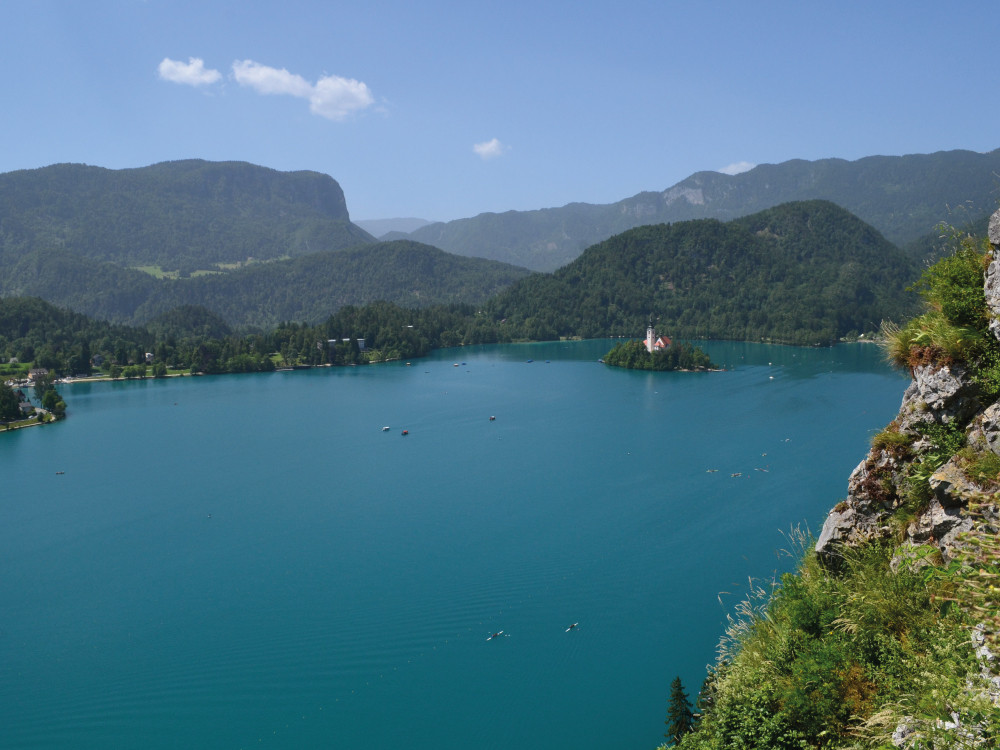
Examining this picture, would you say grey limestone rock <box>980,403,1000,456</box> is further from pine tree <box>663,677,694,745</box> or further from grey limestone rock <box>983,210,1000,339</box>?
pine tree <box>663,677,694,745</box>

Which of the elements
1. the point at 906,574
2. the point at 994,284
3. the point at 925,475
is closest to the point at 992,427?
the point at 925,475

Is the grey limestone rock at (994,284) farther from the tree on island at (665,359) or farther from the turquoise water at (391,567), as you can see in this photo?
the tree on island at (665,359)

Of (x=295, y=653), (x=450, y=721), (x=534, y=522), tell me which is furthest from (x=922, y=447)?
(x=534, y=522)

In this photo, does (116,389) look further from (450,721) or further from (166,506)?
(450,721)

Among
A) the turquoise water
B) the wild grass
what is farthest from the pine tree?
the wild grass

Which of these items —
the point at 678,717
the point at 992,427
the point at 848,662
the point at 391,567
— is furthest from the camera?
the point at 391,567

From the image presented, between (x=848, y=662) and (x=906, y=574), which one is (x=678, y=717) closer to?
(x=848, y=662)

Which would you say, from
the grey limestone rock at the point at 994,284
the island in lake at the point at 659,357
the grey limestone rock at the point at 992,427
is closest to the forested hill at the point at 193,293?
the island in lake at the point at 659,357
